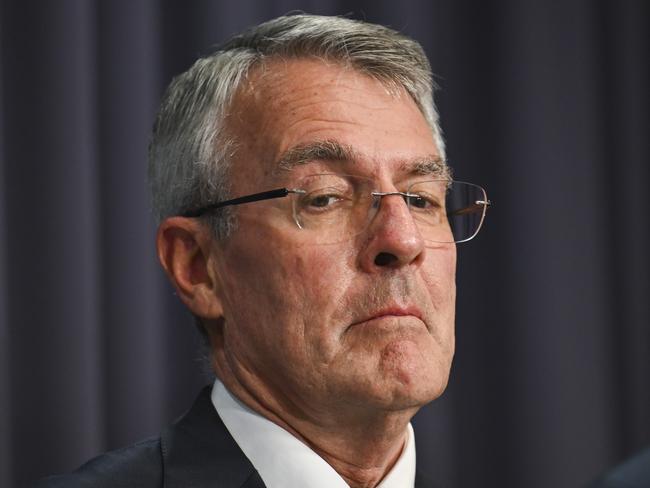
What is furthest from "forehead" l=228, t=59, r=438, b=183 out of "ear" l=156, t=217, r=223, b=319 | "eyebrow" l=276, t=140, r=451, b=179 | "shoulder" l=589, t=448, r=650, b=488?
"shoulder" l=589, t=448, r=650, b=488

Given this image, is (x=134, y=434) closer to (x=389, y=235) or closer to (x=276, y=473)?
(x=276, y=473)

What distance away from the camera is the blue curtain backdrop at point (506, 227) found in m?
1.87

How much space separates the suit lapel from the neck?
7 cm

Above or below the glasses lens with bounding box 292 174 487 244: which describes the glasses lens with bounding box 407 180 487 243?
below

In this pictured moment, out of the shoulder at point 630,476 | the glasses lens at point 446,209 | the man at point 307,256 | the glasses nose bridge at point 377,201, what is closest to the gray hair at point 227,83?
the man at point 307,256

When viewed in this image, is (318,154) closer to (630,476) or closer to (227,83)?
(227,83)

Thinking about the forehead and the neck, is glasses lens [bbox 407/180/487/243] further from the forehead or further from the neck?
the neck

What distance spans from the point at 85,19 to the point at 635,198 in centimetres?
136

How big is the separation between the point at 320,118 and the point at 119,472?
64 centimetres

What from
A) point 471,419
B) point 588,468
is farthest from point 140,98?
point 588,468

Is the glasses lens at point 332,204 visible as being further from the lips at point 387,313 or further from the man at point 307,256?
the lips at point 387,313

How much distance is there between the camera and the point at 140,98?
187 cm

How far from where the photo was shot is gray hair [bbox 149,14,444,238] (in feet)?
4.90

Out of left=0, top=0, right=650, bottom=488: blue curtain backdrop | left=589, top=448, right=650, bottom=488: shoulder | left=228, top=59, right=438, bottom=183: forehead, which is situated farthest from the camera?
left=0, top=0, right=650, bottom=488: blue curtain backdrop
